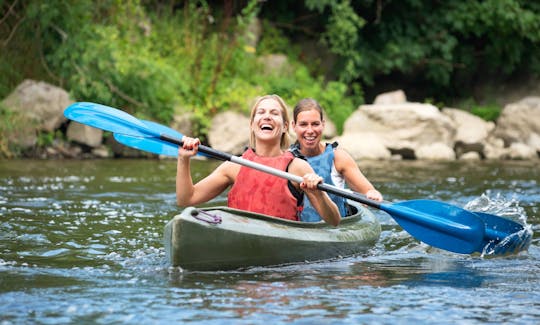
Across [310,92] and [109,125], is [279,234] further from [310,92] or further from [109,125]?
[310,92]

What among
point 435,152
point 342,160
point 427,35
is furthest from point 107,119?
point 427,35

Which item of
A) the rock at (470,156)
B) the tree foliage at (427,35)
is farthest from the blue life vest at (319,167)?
the tree foliage at (427,35)

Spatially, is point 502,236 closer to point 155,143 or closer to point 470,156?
point 155,143

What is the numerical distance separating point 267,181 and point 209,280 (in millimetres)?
734

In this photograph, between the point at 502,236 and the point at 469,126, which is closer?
the point at 502,236

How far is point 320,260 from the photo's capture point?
16.0 ft

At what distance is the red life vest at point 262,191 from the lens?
476 centimetres

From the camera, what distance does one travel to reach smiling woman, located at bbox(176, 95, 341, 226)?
465 centimetres

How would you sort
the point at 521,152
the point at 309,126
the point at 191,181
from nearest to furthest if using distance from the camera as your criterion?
the point at 191,181
the point at 309,126
the point at 521,152

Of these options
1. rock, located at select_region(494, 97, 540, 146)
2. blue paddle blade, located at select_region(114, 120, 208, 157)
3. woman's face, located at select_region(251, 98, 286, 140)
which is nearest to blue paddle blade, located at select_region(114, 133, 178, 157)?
blue paddle blade, located at select_region(114, 120, 208, 157)


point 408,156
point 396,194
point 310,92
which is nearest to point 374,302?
point 396,194

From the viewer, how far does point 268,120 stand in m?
4.63

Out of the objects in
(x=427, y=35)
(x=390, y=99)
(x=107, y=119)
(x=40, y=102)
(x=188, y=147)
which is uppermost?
(x=427, y=35)

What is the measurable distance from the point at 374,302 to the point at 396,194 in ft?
14.7
